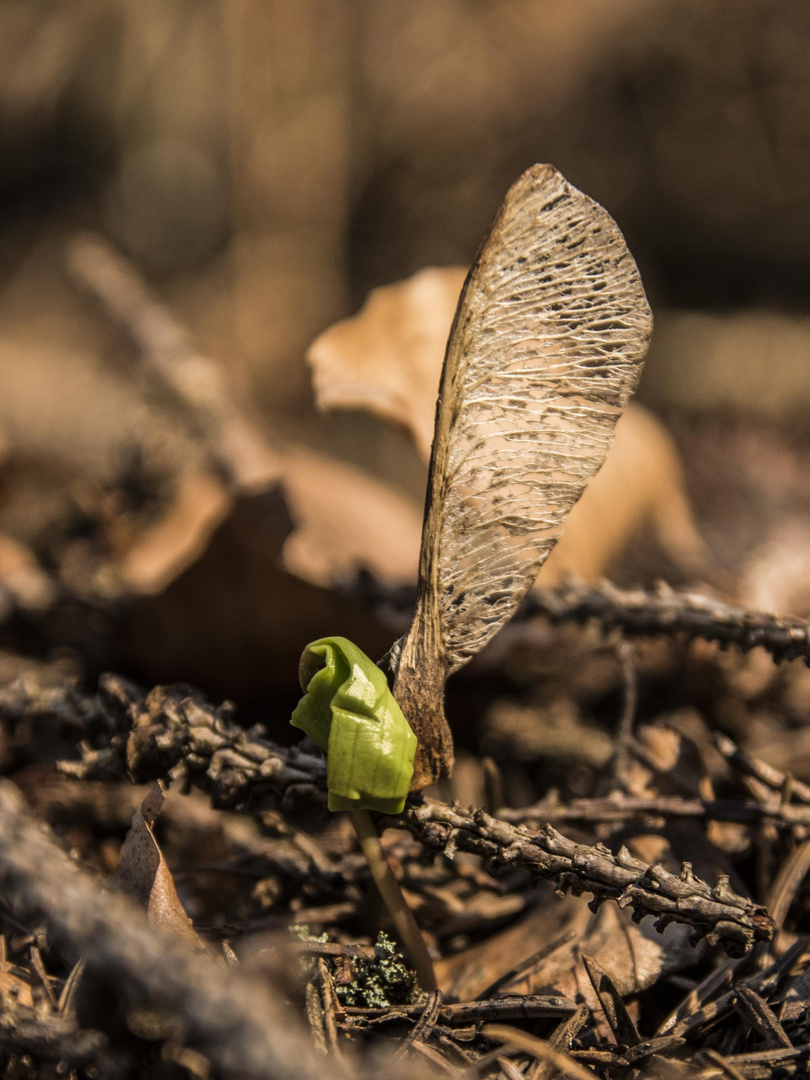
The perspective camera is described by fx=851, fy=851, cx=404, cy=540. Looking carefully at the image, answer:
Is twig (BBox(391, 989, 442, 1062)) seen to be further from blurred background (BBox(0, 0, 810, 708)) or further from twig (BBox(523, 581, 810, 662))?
blurred background (BBox(0, 0, 810, 708))

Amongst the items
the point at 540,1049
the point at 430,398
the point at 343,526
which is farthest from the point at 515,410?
the point at 343,526

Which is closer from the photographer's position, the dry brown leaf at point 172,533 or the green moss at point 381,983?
the green moss at point 381,983

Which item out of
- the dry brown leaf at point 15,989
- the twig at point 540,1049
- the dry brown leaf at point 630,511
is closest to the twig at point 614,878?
the twig at point 540,1049

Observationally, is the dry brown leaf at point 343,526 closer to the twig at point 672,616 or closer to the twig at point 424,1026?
the twig at point 672,616

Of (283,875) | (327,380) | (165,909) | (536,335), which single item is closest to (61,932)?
(165,909)

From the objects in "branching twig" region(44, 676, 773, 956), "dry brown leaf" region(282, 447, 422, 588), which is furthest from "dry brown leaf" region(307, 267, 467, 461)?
"branching twig" region(44, 676, 773, 956)
